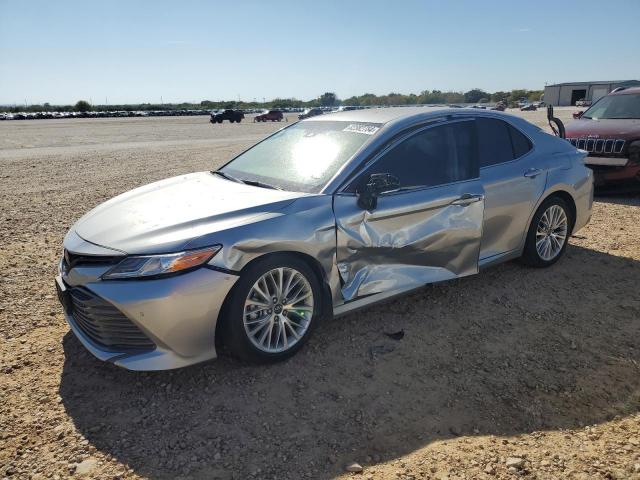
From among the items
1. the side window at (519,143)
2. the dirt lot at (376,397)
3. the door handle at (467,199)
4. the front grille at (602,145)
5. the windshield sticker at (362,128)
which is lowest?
the dirt lot at (376,397)

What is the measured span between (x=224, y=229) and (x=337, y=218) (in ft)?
2.72

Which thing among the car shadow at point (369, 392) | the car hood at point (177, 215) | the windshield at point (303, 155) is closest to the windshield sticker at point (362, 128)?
the windshield at point (303, 155)

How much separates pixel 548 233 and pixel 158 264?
3987mm

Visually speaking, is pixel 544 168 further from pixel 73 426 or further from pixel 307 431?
pixel 73 426

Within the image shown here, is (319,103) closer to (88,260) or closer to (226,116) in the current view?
(226,116)

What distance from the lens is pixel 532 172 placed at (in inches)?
190

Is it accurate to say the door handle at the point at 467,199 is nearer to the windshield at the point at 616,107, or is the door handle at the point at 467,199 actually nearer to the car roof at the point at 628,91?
the windshield at the point at 616,107

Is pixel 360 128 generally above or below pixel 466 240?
above

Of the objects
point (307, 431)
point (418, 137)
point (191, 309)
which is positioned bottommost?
point (307, 431)

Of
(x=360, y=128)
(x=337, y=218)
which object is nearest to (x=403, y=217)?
(x=337, y=218)

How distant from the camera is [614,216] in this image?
291 inches

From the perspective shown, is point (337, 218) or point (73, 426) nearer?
point (73, 426)

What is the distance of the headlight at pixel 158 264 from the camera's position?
9.84ft

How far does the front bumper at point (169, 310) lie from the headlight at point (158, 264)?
43 mm
